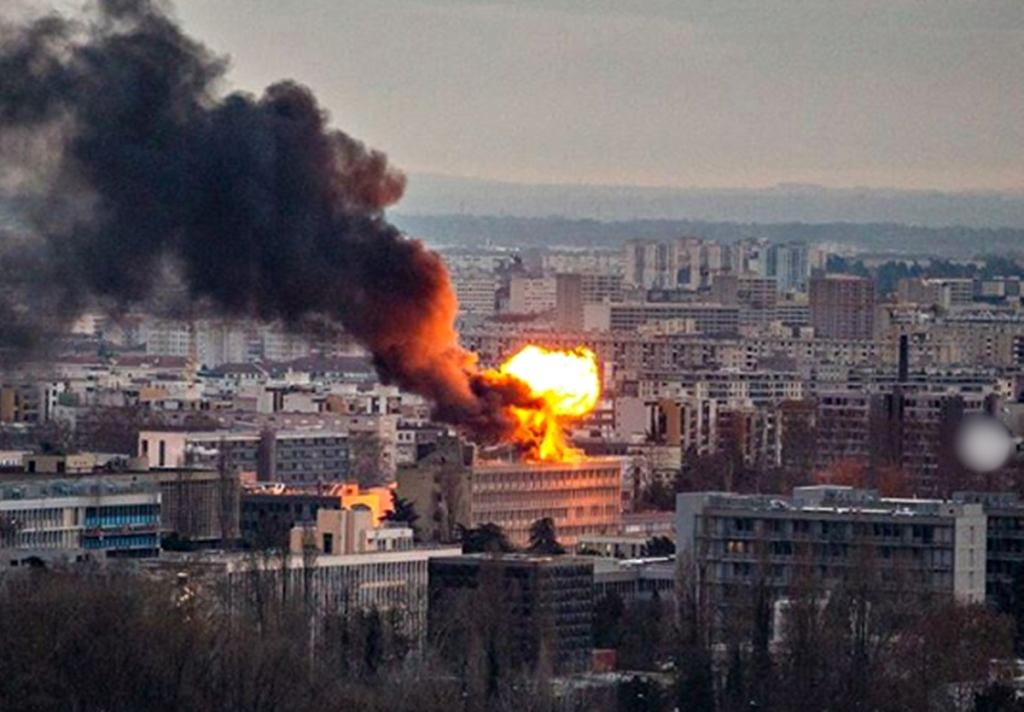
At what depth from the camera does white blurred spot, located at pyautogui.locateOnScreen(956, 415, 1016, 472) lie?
3524 inches

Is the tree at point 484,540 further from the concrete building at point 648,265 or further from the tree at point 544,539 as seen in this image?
the concrete building at point 648,265

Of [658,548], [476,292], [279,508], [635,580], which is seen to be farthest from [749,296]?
[635,580]

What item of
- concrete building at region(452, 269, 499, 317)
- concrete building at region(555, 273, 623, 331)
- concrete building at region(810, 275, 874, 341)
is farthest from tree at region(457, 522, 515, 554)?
concrete building at region(452, 269, 499, 317)

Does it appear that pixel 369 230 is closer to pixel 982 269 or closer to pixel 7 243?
pixel 7 243

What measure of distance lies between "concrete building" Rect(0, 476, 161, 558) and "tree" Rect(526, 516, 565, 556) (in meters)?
4.75

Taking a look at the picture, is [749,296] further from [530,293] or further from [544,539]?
[544,539]

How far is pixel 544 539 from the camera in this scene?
7206cm

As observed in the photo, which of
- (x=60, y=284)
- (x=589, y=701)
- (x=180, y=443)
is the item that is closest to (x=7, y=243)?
(x=60, y=284)

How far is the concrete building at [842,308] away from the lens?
159000 mm

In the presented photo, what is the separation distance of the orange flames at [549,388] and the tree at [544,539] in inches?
44.3

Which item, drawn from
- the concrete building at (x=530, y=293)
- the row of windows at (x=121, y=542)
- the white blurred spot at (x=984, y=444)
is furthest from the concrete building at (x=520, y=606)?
the concrete building at (x=530, y=293)

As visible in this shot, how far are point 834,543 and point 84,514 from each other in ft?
31.4

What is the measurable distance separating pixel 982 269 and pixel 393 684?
138426 mm

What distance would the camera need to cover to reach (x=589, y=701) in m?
53.5
